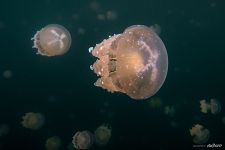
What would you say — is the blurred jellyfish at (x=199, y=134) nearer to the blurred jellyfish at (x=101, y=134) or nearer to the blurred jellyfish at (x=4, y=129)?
the blurred jellyfish at (x=101, y=134)

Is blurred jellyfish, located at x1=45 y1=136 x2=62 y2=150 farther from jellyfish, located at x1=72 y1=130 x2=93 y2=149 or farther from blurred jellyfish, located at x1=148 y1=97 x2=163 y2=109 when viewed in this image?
blurred jellyfish, located at x1=148 y1=97 x2=163 y2=109

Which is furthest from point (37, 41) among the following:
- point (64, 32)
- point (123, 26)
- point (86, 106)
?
point (123, 26)

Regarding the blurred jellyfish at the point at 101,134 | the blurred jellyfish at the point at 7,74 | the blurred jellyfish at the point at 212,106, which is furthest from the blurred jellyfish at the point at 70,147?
the blurred jellyfish at the point at 212,106

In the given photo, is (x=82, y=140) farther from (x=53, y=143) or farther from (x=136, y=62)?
(x=136, y=62)

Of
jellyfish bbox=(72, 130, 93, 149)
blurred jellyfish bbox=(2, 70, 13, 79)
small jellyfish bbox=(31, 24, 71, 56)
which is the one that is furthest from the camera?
blurred jellyfish bbox=(2, 70, 13, 79)

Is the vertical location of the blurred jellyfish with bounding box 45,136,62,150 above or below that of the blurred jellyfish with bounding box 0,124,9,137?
below

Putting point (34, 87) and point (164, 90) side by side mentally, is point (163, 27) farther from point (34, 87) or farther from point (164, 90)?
point (34, 87)

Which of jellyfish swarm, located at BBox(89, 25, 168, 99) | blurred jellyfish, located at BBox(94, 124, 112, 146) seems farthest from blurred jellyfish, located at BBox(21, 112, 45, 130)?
jellyfish swarm, located at BBox(89, 25, 168, 99)
